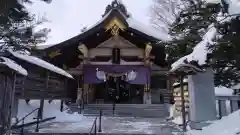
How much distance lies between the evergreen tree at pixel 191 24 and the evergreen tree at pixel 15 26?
11.6ft

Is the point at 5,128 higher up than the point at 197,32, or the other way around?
the point at 197,32

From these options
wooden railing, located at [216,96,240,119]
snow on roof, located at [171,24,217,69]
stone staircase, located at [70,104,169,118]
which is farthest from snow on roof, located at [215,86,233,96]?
stone staircase, located at [70,104,169,118]

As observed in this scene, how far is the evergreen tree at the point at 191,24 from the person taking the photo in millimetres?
5180

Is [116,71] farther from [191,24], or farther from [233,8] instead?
[233,8]

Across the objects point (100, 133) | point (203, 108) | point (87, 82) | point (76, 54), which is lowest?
point (100, 133)

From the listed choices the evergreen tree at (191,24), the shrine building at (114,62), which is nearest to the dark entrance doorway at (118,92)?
the shrine building at (114,62)

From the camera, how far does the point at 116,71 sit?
1791 centimetres

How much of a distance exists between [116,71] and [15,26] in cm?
1096

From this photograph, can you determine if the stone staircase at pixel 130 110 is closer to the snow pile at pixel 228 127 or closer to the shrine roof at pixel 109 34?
the shrine roof at pixel 109 34

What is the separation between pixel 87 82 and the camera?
17.5 meters

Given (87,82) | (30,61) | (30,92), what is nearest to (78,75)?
(87,82)

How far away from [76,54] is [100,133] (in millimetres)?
12310

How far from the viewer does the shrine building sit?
690 inches

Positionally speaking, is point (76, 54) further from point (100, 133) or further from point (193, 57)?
point (193, 57)
